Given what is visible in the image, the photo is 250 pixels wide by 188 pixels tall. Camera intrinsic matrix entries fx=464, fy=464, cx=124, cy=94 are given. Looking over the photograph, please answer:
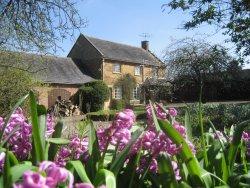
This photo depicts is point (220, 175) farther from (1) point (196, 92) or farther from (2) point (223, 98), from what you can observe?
(2) point (223, 98)

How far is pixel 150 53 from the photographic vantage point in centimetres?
5869

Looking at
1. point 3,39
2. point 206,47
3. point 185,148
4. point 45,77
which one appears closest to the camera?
point 185,148

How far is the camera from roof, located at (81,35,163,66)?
49500 millimetres

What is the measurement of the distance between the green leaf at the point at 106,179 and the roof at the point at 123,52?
1818 inches

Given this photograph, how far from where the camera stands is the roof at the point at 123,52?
4950cm

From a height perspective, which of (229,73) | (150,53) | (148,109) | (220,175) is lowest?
(220,175)

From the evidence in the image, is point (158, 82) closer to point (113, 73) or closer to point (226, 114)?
point (113, 73)

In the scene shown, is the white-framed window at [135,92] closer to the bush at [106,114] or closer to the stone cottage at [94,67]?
the stone cottage at [94,67]

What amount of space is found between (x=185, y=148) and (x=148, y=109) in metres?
0.38

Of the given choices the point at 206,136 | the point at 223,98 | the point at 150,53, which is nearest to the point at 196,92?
the point at 223,98

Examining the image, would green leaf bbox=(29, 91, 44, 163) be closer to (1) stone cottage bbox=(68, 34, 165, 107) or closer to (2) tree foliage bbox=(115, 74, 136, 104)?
(1) stone cottage bbox=(68, 34, 165, 107)

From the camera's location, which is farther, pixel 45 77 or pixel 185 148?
pixel 45 77

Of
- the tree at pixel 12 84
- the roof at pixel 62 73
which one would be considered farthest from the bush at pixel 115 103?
the tree at pixel 12 84

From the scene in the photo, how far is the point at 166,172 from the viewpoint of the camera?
1.79 meters
